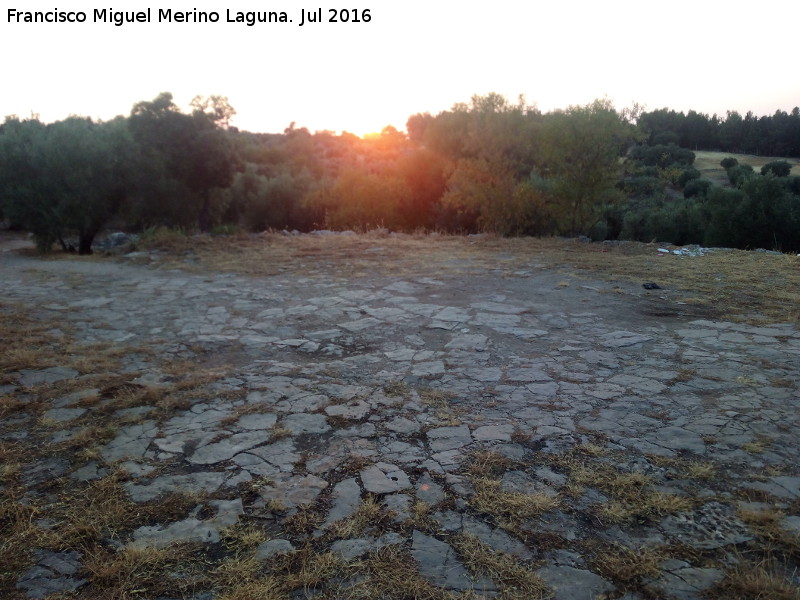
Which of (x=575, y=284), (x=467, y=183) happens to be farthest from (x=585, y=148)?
(x=575, y=284)

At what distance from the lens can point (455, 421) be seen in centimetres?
340

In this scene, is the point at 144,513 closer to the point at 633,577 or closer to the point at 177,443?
the point at 177,443

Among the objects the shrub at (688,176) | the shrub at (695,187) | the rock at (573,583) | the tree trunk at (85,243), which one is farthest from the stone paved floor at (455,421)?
the shrub at (688,176)

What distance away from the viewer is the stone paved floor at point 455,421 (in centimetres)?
235

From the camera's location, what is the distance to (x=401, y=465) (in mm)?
2904

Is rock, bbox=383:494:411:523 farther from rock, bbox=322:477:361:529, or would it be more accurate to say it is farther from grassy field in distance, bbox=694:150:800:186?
grassy field in distance, bbox=694:150:800:186

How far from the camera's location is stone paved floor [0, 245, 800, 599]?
7.72 feet

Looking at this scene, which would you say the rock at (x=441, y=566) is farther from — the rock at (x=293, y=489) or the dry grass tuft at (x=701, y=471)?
the dry grass tuft at (x=701, y=471)

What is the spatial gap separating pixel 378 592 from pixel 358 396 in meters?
1.86

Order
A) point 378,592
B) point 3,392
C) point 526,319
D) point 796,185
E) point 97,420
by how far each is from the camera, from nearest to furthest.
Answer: point 378,592
point 97,420
point 3,392
point 526,319
point 796,185

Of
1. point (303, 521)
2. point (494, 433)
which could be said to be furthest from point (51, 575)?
point (494, 433)

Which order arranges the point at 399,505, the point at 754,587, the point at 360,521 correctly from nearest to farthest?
the point at 754,587
the point at 360,521
the point at 399,505

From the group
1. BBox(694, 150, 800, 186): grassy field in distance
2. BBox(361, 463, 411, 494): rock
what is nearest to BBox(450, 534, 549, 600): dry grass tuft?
BBox(361, 463, 411, 494): rock

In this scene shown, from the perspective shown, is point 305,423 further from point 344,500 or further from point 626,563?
point 626,563
